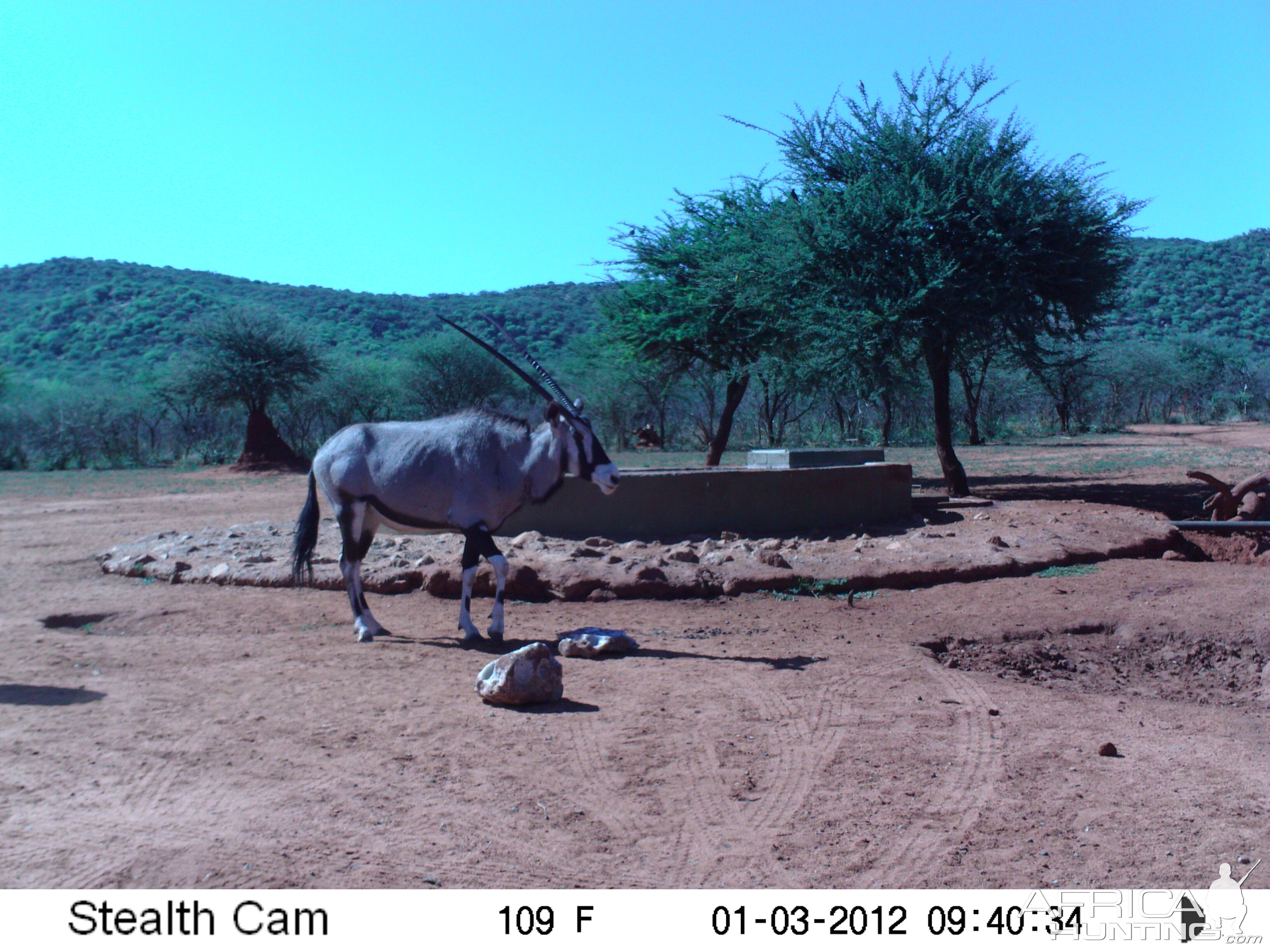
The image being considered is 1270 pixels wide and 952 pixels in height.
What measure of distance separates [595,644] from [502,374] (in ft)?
117

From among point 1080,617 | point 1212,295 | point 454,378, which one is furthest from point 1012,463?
point 1212,295

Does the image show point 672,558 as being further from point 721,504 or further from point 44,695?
point 44,695

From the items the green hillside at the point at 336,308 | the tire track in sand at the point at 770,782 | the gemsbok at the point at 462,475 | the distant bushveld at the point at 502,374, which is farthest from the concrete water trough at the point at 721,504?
the green hillside at the point at 336,308

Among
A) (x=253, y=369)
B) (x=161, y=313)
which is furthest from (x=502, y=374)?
(x=161, y=313)

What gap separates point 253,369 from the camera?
33.7 meters

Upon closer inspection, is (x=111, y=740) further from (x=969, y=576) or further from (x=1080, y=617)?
(x=969, y=576)

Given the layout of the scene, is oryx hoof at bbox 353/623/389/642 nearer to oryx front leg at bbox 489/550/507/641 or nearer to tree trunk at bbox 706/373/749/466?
oryx front leg at bbox 489/550/507/641

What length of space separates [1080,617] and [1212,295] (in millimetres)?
74468

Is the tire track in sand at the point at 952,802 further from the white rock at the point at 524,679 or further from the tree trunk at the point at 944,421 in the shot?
the tree trunk at the point at 944,421

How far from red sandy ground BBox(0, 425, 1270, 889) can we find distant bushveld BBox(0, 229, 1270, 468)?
891cm

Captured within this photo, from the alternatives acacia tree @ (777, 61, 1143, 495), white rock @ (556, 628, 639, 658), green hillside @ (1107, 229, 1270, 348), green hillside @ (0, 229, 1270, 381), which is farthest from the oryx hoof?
green hillside @ (1107, 229, 1270, 348)

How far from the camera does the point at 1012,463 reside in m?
26.1

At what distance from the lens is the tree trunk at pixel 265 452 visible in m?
31.0
